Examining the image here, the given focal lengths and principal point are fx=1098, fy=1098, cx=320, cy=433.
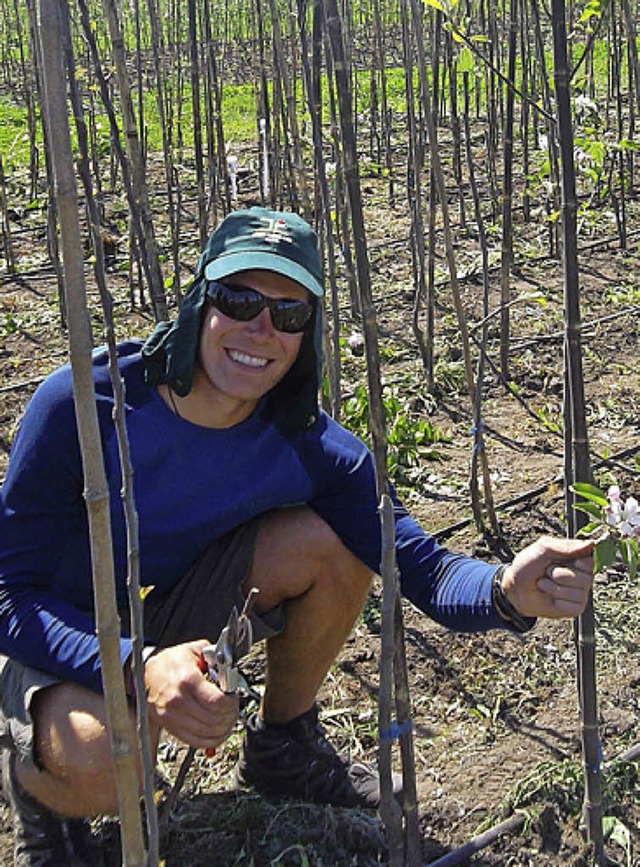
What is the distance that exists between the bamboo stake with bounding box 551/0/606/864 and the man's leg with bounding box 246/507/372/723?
43 cm

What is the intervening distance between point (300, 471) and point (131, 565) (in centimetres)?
79

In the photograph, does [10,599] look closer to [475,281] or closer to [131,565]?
[131,565]

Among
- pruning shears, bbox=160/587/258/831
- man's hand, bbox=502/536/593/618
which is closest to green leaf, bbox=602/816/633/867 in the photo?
man's hand, bbox=502/536/593/618

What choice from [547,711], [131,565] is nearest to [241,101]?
[547,711]

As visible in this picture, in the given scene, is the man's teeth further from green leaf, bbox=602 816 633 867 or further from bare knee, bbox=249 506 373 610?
green leaf, bbox=602 816 633 867

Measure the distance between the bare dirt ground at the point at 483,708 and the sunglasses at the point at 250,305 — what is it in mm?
815

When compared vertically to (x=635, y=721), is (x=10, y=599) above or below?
above

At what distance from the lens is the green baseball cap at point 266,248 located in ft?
5.45

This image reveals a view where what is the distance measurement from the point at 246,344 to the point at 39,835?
805 millimetres

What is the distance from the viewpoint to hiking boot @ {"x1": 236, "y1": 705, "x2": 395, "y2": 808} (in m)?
1.86

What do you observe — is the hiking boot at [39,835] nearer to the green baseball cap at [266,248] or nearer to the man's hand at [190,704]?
the man's hand at [190,704]

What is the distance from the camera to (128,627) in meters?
1.80

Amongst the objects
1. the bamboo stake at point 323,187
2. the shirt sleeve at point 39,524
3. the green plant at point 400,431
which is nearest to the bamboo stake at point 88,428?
the shirt sleeve at point 39,524

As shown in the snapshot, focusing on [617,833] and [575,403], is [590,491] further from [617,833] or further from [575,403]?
[617,833]
